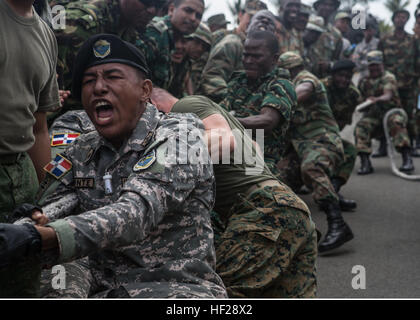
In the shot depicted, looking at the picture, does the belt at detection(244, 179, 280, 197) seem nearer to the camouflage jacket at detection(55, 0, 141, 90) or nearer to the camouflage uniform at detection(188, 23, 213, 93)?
the camouflage jacket at detection(55, 0, 141, 90)

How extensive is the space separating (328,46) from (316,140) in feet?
11.0

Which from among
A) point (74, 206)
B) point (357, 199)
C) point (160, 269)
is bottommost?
point (357, 199)

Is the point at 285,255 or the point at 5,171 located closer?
the point at 5,171

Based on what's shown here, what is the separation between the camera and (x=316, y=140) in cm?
546

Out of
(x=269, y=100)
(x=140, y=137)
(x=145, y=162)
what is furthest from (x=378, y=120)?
(x=145, y=162)

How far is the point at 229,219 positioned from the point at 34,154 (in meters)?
0.98

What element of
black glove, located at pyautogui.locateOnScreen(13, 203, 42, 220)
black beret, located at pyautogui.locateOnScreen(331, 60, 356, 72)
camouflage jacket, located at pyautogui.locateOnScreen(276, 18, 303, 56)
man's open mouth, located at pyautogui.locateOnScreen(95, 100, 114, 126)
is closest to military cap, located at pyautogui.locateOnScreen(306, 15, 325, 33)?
camouflage jacket, located at pyautogui.locateOnScreen(276, 18, 303, 56)

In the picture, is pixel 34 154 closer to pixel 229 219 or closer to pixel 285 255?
pixel 229 219

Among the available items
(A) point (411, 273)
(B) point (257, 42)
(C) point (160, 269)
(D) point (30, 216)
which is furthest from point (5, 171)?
(A) point (411, 273)

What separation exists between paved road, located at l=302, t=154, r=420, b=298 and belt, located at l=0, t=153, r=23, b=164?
2.40 m

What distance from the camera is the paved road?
13.0 ft

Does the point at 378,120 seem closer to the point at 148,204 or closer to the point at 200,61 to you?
the point at 200,61

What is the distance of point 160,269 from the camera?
1.93 m

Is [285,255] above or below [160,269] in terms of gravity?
below
